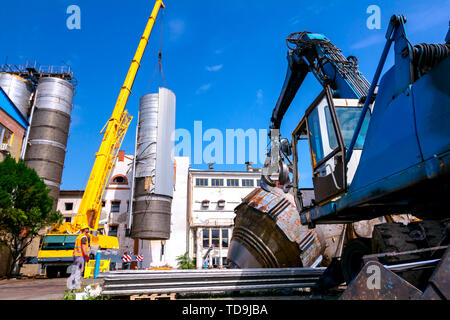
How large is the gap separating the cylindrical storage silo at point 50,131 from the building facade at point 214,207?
17009 millimetres

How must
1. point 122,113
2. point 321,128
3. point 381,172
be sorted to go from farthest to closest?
point 122,113, point 321,128, point 381,172

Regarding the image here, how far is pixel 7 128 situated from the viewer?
23.6 m

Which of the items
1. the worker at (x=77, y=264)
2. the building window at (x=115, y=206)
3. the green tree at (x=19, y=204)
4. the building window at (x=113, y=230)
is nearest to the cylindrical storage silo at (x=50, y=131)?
the building window at (x=115, y=206)

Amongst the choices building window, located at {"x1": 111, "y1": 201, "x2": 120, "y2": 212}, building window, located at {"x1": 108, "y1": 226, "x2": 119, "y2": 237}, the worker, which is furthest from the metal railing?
building window, located at {"x1": 111, "y1": 201, "x2": 120, "y2": 212}

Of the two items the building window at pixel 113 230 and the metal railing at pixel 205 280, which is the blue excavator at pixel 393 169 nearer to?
the metal railing at pixel 205 280

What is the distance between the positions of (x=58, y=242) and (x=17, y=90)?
2156cm

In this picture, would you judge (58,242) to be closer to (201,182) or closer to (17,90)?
(17,90)

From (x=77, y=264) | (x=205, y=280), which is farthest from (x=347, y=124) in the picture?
(x=77, y=264)

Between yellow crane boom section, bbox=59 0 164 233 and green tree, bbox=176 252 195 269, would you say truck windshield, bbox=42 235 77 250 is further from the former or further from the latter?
green tree, bbox=176 252 195 269

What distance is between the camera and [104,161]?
25.8 meters

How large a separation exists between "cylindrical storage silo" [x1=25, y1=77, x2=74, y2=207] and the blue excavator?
3224 centimetres
